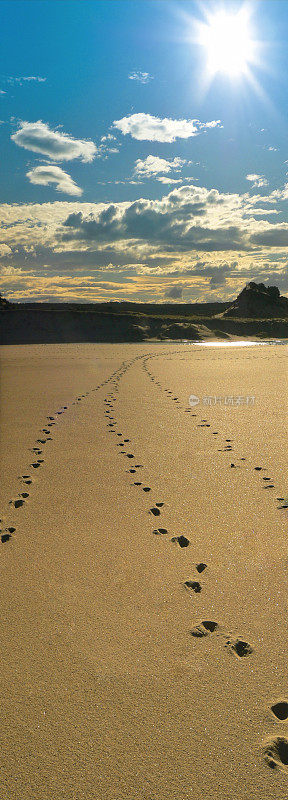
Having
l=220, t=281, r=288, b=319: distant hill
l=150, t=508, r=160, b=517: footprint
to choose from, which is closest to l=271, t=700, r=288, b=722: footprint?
l=150, t=508, r=160, b=517: footprint

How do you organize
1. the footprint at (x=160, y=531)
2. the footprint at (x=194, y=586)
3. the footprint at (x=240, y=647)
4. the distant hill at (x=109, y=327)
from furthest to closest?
the distant hill at (x=109, y=327)
the footprint at (x=160, y=531)
the footprint at (x=194, y=586)
the footprint at (x=240, y=647)

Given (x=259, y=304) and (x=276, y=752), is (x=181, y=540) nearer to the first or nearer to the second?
(x=276, y=752)

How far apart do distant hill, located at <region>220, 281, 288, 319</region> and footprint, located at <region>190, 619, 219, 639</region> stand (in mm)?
51299

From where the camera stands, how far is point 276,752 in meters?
1.73

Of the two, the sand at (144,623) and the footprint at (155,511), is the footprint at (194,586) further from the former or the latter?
the footprint at (155,511)

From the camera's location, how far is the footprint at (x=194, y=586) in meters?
2.73

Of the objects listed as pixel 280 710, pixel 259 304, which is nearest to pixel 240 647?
pixel 280 710

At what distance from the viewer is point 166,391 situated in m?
10.2

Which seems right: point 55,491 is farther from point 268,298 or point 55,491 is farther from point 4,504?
point 268,298

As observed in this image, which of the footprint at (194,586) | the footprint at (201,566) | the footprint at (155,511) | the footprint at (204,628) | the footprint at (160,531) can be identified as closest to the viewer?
the footprint at (204,628)

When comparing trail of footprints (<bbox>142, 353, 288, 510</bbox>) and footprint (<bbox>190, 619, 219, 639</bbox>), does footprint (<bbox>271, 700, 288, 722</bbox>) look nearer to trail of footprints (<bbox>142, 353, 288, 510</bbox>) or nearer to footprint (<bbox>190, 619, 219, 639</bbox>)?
footprint (<bbox>190, 619, 219, 639</bbox>)

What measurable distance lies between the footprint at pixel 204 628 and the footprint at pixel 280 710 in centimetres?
48

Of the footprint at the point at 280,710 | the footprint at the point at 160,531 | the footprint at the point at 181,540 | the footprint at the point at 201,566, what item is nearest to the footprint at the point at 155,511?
the footprint at the point at 160,531

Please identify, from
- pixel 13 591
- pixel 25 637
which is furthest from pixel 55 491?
pixel 25 637
